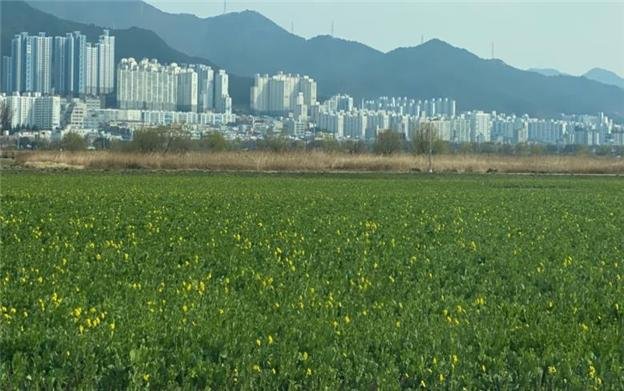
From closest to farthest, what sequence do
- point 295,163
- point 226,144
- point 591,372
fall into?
point 591,372, point 295,163, point 226,144

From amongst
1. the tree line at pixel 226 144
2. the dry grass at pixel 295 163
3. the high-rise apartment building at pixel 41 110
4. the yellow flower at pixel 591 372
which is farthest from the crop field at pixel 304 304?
the high-rise apartment building at pixel 41 110

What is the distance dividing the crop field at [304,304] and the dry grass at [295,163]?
55.6 metres

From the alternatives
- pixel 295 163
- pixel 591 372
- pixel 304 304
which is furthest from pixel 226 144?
pixel 591 372

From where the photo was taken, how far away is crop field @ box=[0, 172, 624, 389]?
7.21 metres

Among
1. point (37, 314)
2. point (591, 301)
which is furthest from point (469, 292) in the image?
point (37, 314)

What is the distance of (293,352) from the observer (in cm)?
762

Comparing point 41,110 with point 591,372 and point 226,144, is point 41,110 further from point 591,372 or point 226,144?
point 591,372

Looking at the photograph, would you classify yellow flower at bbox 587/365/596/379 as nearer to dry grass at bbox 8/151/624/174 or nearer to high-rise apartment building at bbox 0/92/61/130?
dry grass at bbox 8/151/624/174

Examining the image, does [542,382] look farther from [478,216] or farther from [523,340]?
[478,216]

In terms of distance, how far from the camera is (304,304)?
32.3 ft

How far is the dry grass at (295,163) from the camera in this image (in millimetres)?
74125

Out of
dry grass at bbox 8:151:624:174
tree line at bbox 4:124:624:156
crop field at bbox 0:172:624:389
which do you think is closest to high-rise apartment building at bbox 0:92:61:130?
tree line at bbox 4:124:624:156

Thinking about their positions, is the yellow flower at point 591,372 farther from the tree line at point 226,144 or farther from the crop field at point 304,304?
the tree line at point 226,144

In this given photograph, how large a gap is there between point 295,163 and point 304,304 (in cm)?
6729
